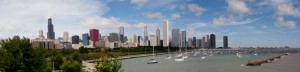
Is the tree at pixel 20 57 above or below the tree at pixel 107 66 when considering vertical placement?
above

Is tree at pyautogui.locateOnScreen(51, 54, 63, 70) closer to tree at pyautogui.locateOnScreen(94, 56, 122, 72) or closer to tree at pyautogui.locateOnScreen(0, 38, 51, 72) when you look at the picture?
tree at pyautogui.locateOnScreen(94, 56, 122, 72)

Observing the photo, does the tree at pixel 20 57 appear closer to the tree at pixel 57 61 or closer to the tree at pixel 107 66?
the tree at pixel 107 66

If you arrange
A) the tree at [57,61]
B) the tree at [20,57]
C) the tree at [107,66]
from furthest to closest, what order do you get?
1. the tree at [57,61]
2. the tree at [107,66]
3. the tree at [20,57]

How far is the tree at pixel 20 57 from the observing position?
3188 cm

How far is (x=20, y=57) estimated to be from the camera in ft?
105

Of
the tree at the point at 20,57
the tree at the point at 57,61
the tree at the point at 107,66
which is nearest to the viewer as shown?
the tree at the point at 20,57

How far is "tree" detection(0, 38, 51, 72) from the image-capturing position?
3188cm

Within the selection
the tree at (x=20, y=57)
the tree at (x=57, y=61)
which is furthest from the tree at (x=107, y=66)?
the tree at (x=57, y=61)

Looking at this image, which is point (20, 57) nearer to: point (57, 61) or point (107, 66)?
point (107, 66)

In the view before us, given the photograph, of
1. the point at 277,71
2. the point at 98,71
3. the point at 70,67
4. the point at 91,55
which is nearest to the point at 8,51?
the point at 98,71

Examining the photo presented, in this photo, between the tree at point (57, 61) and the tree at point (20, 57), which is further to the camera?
the tree at point (57, 61)

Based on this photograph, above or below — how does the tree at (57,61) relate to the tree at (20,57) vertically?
below

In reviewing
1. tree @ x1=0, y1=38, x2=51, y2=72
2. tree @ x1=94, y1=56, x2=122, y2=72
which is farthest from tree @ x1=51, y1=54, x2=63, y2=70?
tree @ x1=0, y1=38, x2=51, y2=72

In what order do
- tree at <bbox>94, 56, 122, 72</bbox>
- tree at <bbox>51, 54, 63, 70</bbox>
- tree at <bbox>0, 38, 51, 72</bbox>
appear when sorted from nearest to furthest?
1. tree at <bbox>0, 38, 51, 72</bbox>
2. tree at <bbox>94, 56, 122, 72</bbox>
3. tree at <bbox>51, 54, 63, 70</bbox>
